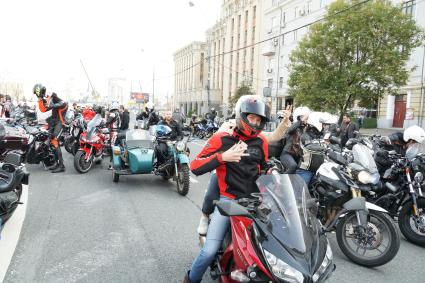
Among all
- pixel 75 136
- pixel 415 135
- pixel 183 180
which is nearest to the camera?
pixel 415 135

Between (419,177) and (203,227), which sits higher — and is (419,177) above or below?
above

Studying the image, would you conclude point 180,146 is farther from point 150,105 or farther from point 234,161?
point 150,105

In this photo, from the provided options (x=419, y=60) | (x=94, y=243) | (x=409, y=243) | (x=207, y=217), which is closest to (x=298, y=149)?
(x=409, y=243)

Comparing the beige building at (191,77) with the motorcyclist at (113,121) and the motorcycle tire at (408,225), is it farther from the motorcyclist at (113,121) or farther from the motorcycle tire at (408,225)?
the motorcycle tire at (408,225)

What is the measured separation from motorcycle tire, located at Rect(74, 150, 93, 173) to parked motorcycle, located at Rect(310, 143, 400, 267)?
238 inches

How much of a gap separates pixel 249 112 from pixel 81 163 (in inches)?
286

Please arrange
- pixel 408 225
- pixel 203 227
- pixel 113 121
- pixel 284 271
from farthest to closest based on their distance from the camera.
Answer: pixel 113 121 < pixel 408 225 < pixel 203 227 < pixel 284 271

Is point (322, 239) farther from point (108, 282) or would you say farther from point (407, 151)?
point (407, 151)

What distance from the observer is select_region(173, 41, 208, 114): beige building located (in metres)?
89.5

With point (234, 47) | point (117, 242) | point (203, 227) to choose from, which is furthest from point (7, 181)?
point (234, 47)

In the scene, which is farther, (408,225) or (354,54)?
(354,54)

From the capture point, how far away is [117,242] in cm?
491

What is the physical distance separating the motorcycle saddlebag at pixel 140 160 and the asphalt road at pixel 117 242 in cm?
47

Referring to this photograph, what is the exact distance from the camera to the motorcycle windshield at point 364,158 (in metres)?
5.08
